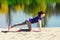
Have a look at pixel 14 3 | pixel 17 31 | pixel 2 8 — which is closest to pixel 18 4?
pixel 14 3

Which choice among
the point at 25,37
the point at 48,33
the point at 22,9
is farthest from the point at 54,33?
the point at 22,9

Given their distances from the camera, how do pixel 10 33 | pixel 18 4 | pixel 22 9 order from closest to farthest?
pixel 10 33 → pixel 22 9 → pixel 18 4

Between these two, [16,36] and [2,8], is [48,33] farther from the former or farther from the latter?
[2,8]

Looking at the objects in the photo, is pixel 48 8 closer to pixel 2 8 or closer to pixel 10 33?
pixel 2 8

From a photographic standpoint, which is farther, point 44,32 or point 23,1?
point 23,1

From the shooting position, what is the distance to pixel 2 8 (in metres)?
18.5

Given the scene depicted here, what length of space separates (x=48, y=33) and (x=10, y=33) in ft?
3.70

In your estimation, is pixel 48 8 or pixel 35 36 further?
pixel 48 8

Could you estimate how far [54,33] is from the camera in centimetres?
886

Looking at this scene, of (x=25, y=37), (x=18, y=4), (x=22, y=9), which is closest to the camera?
(x=25, y=37)

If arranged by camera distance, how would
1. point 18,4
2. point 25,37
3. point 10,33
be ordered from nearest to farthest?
1. point 25,37
2. point 10,33
3. point 18,4

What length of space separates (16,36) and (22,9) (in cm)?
952

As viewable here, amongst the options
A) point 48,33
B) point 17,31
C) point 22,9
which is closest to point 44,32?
point 48,33

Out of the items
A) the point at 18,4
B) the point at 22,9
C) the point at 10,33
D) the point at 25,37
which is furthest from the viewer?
the point at 18,4
